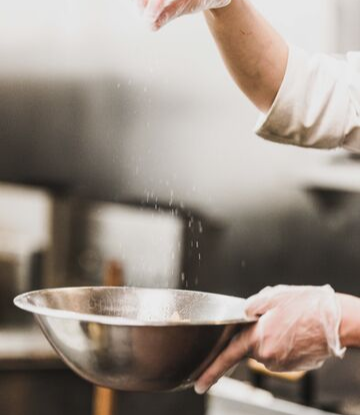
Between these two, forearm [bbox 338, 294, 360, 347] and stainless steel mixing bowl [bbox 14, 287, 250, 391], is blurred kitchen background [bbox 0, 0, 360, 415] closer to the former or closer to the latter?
forearm [bbox 338, 294, 360, 347]

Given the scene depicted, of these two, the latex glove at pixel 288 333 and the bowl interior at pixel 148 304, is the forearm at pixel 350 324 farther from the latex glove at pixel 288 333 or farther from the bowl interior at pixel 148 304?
the bowl interior at pixel 148 304

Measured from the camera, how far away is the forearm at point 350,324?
1298 mm

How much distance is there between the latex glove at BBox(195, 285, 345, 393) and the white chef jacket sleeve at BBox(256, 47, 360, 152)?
370 mm

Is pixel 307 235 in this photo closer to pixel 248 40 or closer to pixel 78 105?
pixel 78 105

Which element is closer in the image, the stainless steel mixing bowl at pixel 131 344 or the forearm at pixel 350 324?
the stainless steel mixing bowl at pixel 131 344

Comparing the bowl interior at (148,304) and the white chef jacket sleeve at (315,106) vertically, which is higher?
the white chef jacket sleeve at (315,106)

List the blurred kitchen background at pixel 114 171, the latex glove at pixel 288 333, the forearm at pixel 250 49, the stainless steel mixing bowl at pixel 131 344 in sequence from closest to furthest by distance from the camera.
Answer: the stainless steel mixing bowl at pixel 131 344 → the latex glove at pixel 288 333 → the forearm at pixel 250 49 → the blurred kitchen background at pixel 114 171

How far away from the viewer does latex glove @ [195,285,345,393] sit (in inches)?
48.1

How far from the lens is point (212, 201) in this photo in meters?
2.83

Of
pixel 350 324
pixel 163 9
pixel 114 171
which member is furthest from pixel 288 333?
pixel 114 171

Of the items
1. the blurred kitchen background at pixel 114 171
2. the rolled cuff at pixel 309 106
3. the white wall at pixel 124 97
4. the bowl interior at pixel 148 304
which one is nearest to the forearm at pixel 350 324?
the bowl interior at pixel 148 304

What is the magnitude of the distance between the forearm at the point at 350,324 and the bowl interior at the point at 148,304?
14cm

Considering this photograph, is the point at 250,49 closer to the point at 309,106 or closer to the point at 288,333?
the point at 309,106

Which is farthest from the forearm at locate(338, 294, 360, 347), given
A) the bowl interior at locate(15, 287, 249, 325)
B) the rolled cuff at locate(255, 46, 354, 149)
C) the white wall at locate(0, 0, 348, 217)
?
the white wall at locate(0, 0, 348, 217)
